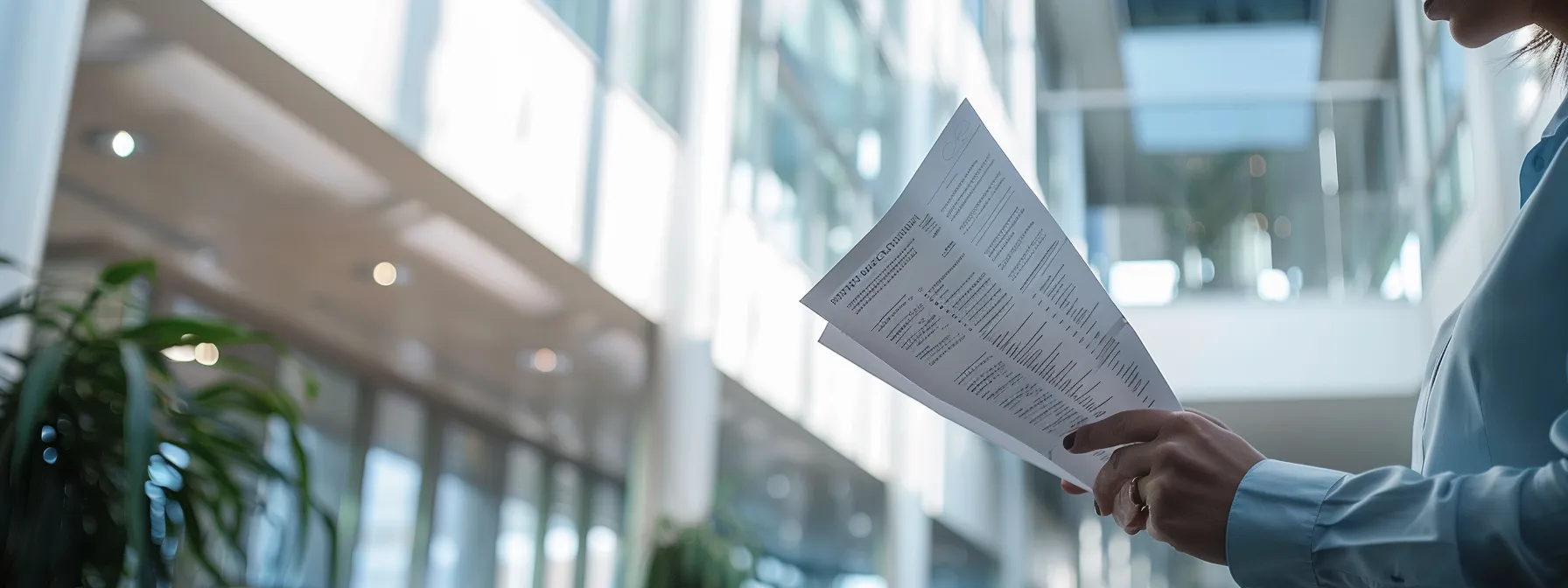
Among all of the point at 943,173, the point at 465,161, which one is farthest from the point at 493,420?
the point at 943,173

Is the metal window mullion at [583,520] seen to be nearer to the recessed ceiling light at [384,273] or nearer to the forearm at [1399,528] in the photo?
the recessed ceiling light at [384,273]

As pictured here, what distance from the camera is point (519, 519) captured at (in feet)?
30.3

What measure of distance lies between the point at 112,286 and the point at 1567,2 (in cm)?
185

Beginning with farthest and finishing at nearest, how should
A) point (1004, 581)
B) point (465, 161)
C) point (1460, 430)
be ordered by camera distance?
point (1004, 581) < point (465, 161) < point (1460, 430)

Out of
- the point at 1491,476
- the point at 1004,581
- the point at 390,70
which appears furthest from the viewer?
the point at 1004,581

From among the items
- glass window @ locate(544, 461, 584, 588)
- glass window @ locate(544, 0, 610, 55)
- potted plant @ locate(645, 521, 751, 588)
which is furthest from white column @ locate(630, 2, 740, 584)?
glass window @ locate(544, 461, 584, 588)

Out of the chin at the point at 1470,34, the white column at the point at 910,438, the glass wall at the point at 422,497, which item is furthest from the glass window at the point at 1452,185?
the chin at the point at 1470,34

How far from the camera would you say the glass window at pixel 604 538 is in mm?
9945

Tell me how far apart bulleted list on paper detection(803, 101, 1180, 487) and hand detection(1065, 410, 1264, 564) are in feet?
0.20

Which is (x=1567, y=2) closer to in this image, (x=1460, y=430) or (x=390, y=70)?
(x=1460, y=430)

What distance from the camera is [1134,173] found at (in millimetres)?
12195

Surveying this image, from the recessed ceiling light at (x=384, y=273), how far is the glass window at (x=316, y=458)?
792 millimetres

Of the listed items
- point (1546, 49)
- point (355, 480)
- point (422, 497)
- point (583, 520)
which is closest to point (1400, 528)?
point (1546, 49)

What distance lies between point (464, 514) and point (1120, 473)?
801cm
